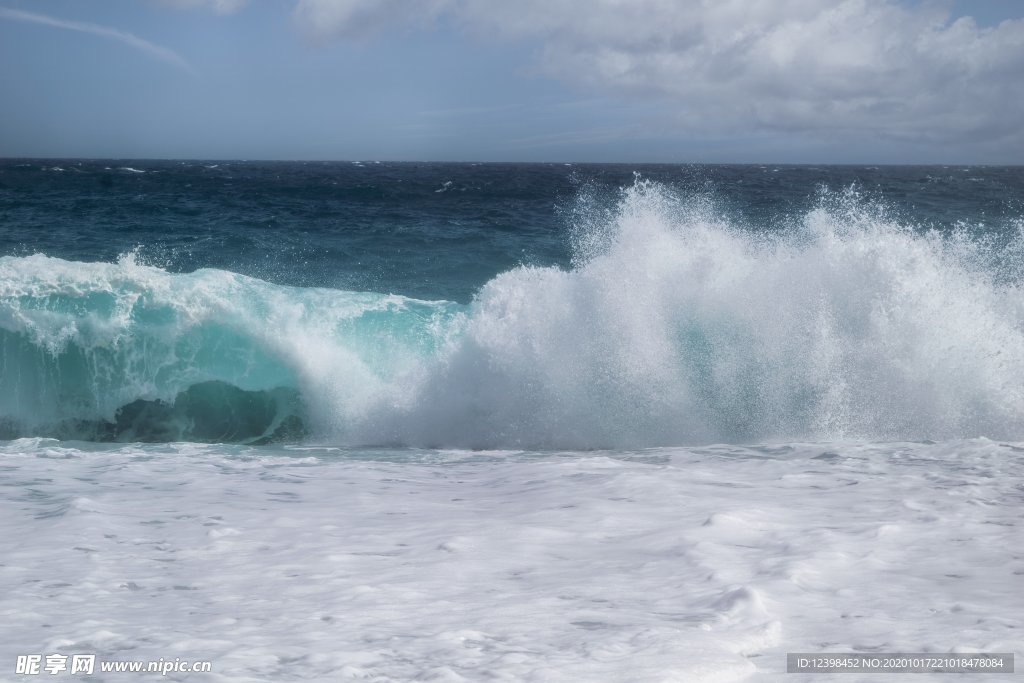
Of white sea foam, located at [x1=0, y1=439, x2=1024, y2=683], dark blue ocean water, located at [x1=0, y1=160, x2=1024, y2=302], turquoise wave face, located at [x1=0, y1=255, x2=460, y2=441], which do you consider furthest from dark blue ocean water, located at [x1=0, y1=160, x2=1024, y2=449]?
dark blue ocean water, located at [x1=0, y1=160, x2=1024, y2=302]

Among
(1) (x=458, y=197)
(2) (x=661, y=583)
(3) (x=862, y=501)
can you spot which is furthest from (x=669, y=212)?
(1) (x=458, y=197)

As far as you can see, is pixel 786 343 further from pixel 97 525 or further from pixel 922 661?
pixel 97 525

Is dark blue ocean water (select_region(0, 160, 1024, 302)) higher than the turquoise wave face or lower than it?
higher

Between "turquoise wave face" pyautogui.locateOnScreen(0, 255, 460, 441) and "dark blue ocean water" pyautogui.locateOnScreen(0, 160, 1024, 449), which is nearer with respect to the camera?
"dark blue ocean water" pyautogui.locateOnScreen(0, 160, 1024, 449)

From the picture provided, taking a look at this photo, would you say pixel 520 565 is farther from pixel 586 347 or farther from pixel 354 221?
pixel 354 221

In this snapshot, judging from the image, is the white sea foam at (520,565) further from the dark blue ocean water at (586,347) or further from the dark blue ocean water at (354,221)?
the dark blue ocean water at (354,221)

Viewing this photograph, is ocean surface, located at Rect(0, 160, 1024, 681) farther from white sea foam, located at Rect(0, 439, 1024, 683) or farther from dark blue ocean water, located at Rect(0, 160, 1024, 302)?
dark blue ocean water, located at Rect(0, 160, 1024, 302)

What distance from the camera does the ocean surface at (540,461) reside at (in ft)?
13.2

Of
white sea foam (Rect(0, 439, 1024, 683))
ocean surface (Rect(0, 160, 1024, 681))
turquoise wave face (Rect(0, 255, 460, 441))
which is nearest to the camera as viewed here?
white sea foam (Rect(0, 439, 1024, 683))

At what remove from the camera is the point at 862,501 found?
19.2 ft

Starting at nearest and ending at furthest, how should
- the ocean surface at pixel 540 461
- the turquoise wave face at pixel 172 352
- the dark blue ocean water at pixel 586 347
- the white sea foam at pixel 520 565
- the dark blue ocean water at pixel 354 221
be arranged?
the white sea foam at pixel 520 565 → the ocean surface at pixel 540 461 → the dark blue ocean water at pixel 586 347 → the turquoise wave face at pixel 172 352 → the dark blue ocean water at pixel 354 221

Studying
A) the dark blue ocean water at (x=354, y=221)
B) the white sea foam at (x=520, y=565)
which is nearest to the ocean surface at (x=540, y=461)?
the white sea foam at (x=520, y=565)

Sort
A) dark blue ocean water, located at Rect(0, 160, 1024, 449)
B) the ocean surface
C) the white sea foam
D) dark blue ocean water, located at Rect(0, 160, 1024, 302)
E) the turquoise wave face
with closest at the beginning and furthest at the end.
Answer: the white sea foam → the ocean surface → dark blue ocean water, located at Rect(0, 160, 1024, 449) → the turquoise wave face → dark blue ocean water, located at Rect(0, 160, 1024, 302)

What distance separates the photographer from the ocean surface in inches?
159
